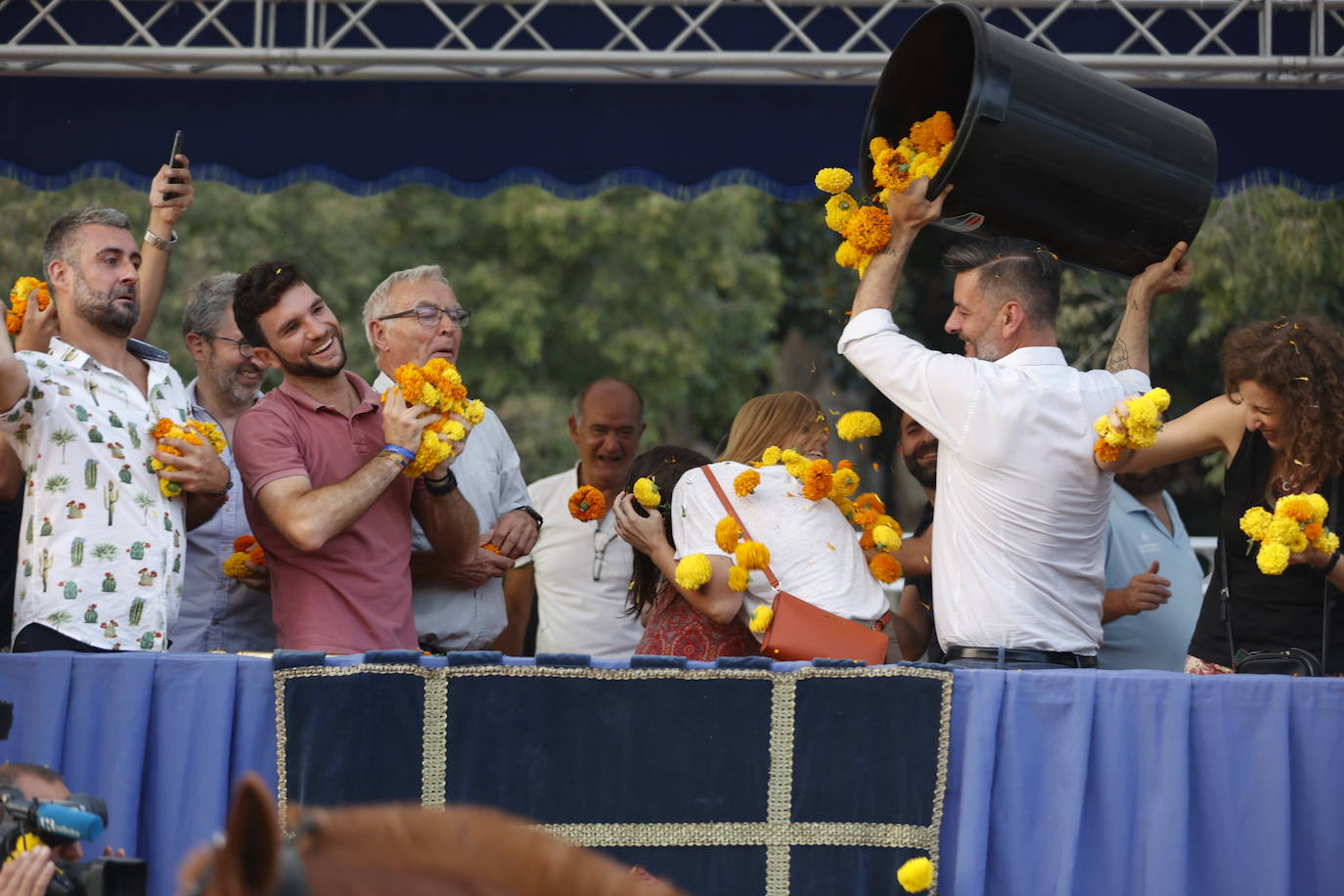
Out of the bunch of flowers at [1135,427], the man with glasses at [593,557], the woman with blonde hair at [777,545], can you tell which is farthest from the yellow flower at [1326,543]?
the man with glasses at [593,557]

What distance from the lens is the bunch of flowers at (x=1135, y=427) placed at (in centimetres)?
373

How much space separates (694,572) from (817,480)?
18.3 inches

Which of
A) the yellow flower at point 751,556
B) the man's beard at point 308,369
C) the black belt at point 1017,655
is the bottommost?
the black belt at point 1017,655

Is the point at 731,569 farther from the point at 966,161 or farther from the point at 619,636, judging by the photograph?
the point at 619,636

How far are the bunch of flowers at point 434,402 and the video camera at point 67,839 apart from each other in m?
1.61

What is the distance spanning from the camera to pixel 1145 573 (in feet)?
16.0

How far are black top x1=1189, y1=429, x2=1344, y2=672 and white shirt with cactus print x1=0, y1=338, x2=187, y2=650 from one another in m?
2.75

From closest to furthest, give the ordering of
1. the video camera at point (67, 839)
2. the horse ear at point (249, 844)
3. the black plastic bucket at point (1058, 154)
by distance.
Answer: the horse ear at point (249, 844), the video camera at point (67, 839), the black plastic bucket at point (1058, 154)

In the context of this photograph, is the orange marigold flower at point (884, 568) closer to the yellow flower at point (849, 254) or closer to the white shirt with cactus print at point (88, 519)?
the yellow flower at point (849, 254)

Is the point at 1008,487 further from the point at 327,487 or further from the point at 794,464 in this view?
the point at 327,487

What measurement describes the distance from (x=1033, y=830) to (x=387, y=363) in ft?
8.43

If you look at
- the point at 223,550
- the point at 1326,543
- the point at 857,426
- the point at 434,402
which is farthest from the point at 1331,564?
the point at 223,550

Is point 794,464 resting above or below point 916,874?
above

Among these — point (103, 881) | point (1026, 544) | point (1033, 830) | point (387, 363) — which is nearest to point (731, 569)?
point (1026, 544)
